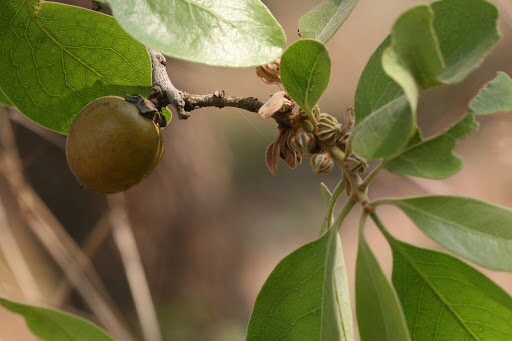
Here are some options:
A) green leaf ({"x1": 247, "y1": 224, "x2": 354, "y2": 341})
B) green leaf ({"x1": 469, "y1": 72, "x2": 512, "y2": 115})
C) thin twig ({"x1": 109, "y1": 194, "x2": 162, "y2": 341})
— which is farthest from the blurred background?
green leaf ({"x1": 469, "y1": 72, "x2": 512, "y2": 115})

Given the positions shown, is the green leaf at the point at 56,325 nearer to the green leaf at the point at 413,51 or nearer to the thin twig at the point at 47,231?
the green leaf at the point at 413,51

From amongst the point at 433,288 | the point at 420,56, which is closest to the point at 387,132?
the point at 420,56

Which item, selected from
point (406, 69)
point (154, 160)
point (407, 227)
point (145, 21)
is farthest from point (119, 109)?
point (407, 227)

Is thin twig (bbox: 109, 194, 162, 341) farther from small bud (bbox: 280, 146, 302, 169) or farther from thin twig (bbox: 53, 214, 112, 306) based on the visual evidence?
small bud (bbox: 280, 146, 302, 169)

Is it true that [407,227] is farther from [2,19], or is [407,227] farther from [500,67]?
[2,19]

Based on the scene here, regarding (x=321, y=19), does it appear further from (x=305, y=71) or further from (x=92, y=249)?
(x=92, y=249)

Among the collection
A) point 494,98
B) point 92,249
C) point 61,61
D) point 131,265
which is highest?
point 92,249

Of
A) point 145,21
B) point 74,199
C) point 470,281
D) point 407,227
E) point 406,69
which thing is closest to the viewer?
point 406,69
